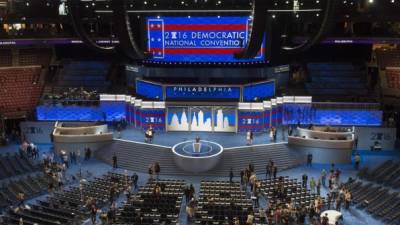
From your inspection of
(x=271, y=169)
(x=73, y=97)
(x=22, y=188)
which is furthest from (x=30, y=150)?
(x=271, y=169)

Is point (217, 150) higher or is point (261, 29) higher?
point (261, 29)

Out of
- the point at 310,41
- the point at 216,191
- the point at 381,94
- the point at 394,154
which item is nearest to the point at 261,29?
the point at 310,41

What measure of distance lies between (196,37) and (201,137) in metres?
8.68

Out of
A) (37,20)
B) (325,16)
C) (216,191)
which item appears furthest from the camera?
(37,20)

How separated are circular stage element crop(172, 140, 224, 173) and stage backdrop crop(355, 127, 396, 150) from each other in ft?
39.1

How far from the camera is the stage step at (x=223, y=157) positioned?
3334 cm

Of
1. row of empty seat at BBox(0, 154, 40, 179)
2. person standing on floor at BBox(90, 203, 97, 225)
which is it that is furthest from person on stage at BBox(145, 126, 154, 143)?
person standing on floor at BBox(90, 203, 97, 225)

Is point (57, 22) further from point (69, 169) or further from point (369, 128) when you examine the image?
point (369, 128)

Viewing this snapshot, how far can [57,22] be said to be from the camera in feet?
157

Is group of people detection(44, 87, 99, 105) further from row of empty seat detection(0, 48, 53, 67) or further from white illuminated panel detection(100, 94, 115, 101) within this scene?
row of empty seat detection(0, 48, 53, 67)

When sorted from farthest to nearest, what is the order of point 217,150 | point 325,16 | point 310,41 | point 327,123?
point 327,123 → point 217,150 → point 310,41 → point 325,16

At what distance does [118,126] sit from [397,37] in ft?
88.9

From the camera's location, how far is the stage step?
3334 centimetres

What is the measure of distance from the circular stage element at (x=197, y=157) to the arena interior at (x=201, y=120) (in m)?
A: 0.11
